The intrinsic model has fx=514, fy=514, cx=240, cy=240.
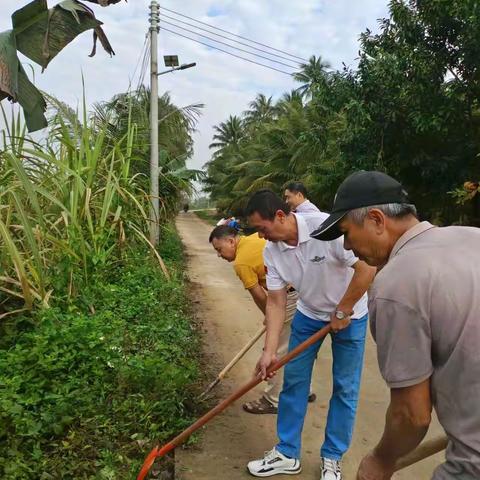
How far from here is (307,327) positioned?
2.88m

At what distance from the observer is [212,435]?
11.2 ft

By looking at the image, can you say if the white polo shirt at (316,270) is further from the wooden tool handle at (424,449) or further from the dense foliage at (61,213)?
the dense foliage at (61,213)

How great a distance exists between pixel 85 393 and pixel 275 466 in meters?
1.23

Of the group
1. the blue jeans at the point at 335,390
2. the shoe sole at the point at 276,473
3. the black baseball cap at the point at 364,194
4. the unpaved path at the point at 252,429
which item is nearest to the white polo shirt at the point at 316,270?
the blue jeans at the point at 335,390

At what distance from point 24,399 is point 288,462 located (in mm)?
1556

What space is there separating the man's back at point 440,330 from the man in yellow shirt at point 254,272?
7.75ft

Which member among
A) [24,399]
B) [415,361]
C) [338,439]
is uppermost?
[415,361]

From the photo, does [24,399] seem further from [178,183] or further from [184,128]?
[184,128]

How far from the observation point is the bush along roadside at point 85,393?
9.07 feet

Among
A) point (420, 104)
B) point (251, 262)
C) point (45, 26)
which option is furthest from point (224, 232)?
point (420, 104)

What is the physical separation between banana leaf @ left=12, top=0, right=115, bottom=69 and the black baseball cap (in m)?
2.64

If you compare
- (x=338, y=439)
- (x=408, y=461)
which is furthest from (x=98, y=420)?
(x=408, y=461)

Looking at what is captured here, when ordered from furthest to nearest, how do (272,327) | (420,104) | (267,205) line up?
1. (420,104)
2. (272,327)
3. (267,205)

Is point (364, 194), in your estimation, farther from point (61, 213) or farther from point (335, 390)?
point (61, 213)
